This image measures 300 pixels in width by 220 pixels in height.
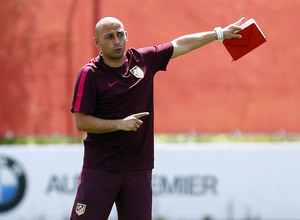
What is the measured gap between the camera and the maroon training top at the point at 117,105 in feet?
14.8

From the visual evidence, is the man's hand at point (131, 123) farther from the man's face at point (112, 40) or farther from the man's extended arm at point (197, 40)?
A: the man's extended arm at point (197, 40)

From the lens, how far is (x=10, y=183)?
6812 millimetres

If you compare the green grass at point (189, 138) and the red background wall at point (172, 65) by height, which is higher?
the red background wall at point (172, 65)

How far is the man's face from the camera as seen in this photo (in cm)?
455

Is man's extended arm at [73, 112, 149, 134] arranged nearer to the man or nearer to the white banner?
the man

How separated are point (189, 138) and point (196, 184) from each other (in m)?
0.68

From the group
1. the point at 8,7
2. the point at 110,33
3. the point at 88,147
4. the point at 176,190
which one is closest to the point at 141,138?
the point at 88,147

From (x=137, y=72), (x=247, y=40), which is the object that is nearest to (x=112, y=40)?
(x=137, y=72)

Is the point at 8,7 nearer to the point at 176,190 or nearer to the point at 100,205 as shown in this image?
the point at 176,190

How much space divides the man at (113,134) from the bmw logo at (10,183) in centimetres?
231

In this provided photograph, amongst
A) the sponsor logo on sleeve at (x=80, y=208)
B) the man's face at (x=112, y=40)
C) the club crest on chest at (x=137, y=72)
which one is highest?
the man's face at (x=112, y=40)

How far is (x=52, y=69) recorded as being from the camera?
7227 mm

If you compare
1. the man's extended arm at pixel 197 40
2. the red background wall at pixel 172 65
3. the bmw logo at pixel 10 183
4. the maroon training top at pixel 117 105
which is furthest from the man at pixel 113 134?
the red background wall at pixel 172 65

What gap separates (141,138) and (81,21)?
2.88 m
